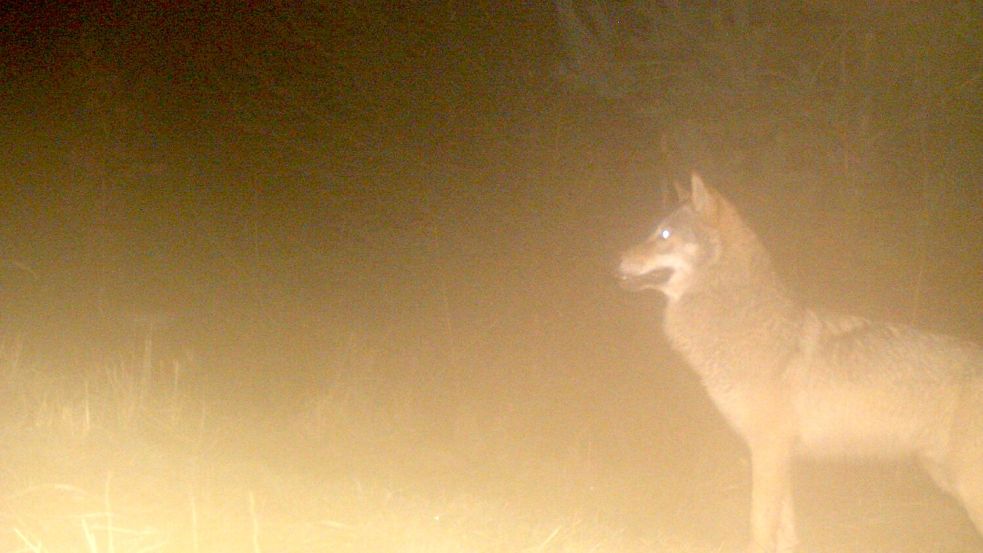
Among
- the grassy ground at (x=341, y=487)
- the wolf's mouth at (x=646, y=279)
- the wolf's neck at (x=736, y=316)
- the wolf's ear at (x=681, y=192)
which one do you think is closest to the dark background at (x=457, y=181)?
the grassy ground at (x=341, y=487)

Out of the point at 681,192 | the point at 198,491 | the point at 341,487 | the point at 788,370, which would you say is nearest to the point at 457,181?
the point at 681,192

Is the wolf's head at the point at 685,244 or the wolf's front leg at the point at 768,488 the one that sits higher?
the wolf's head at the point at 685,244

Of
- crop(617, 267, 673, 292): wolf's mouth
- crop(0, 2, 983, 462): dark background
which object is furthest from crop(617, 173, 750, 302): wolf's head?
crop(0, 2, 983, 462): dark background

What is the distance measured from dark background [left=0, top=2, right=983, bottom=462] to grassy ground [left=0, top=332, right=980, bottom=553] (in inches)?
28.4

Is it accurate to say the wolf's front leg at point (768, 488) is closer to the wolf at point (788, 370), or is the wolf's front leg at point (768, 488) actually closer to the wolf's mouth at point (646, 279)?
the wolf at point (788, 370)

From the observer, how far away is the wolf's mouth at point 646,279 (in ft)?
19.2

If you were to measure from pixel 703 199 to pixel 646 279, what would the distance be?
2.15ft

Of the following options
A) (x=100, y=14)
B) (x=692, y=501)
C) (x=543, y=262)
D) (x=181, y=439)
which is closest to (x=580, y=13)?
(x=543, y=262)

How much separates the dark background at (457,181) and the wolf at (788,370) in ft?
8.06

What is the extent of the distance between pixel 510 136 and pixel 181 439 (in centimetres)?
815

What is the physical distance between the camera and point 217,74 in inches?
528

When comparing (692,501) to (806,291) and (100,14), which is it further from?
(100,14)

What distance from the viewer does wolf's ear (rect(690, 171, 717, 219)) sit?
5.89 m

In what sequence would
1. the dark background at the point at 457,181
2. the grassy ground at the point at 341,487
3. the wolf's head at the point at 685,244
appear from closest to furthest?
1. the grassy ground at the point at 341,487
2. the wolf's head at the point at 685,244
3. the dark background at the point at 457,181
